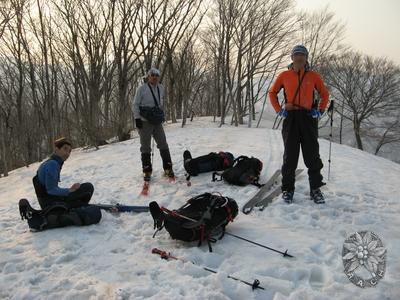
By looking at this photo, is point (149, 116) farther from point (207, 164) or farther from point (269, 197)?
point (269, 197)

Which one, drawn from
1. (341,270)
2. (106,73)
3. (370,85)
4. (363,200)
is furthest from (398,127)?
(341,270)

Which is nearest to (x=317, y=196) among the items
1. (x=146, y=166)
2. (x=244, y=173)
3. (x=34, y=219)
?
(x=244, y=173)

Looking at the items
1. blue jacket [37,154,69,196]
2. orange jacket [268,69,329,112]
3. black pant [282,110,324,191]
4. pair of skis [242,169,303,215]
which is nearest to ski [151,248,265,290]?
pair of skis [242,169,303,215]

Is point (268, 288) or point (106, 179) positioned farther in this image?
point (106, 179)

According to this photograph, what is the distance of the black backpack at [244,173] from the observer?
6.57m

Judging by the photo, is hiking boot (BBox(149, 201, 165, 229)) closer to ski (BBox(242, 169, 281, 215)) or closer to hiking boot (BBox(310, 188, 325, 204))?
ski (BBox(242, 169, 281, 215))

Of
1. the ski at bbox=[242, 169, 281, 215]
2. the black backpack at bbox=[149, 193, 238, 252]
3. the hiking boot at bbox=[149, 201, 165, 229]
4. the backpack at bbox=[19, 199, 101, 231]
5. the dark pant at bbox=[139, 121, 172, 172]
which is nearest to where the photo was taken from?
the black backpack at bbox=[149, 193, 238, 252]

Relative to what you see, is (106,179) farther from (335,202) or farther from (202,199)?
(335,202)

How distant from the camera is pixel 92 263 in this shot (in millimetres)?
4055

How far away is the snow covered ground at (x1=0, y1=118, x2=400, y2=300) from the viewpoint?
346 cm

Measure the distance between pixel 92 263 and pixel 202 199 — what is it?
1.56m

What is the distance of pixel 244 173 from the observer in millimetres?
6645

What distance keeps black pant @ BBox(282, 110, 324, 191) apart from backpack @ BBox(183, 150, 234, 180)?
193 centimetres

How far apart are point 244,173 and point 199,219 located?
7.60ft
